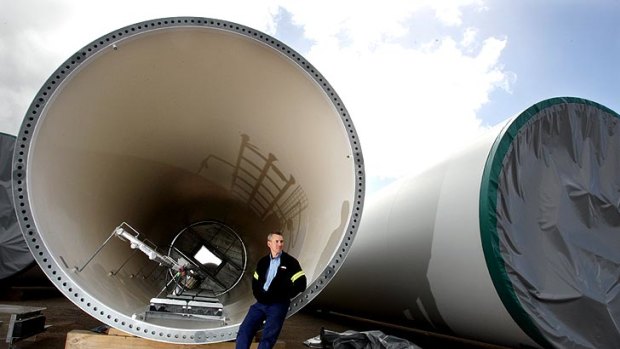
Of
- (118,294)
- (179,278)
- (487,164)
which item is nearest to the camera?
(487,164)

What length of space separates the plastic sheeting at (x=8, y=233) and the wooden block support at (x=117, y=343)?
364 centimetres

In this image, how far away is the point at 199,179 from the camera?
562cm

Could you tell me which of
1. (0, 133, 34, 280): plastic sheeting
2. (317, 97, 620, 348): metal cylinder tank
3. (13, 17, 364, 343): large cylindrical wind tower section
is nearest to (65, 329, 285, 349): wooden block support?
(13, 17, 364, 343): large cylindrical wind tower section

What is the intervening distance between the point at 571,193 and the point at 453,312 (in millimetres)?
1209

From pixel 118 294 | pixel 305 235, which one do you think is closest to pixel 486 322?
pixel 305 235

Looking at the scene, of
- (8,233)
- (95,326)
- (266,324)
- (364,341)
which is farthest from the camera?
(8,233)

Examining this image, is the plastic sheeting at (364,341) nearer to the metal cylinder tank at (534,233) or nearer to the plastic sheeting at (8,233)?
the metal cylinder tank at (534,233)

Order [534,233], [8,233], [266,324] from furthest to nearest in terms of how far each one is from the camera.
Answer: [8,233]
[534,233]
[266,324]

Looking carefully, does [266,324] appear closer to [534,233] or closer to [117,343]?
[117,343]

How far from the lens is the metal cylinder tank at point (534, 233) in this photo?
3336 mm

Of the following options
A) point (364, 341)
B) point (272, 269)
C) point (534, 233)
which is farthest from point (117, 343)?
point (534, 233)

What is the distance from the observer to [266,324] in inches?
130

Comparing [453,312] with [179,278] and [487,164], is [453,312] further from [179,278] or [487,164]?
[179,278]

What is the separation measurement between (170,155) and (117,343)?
2.07 meters
